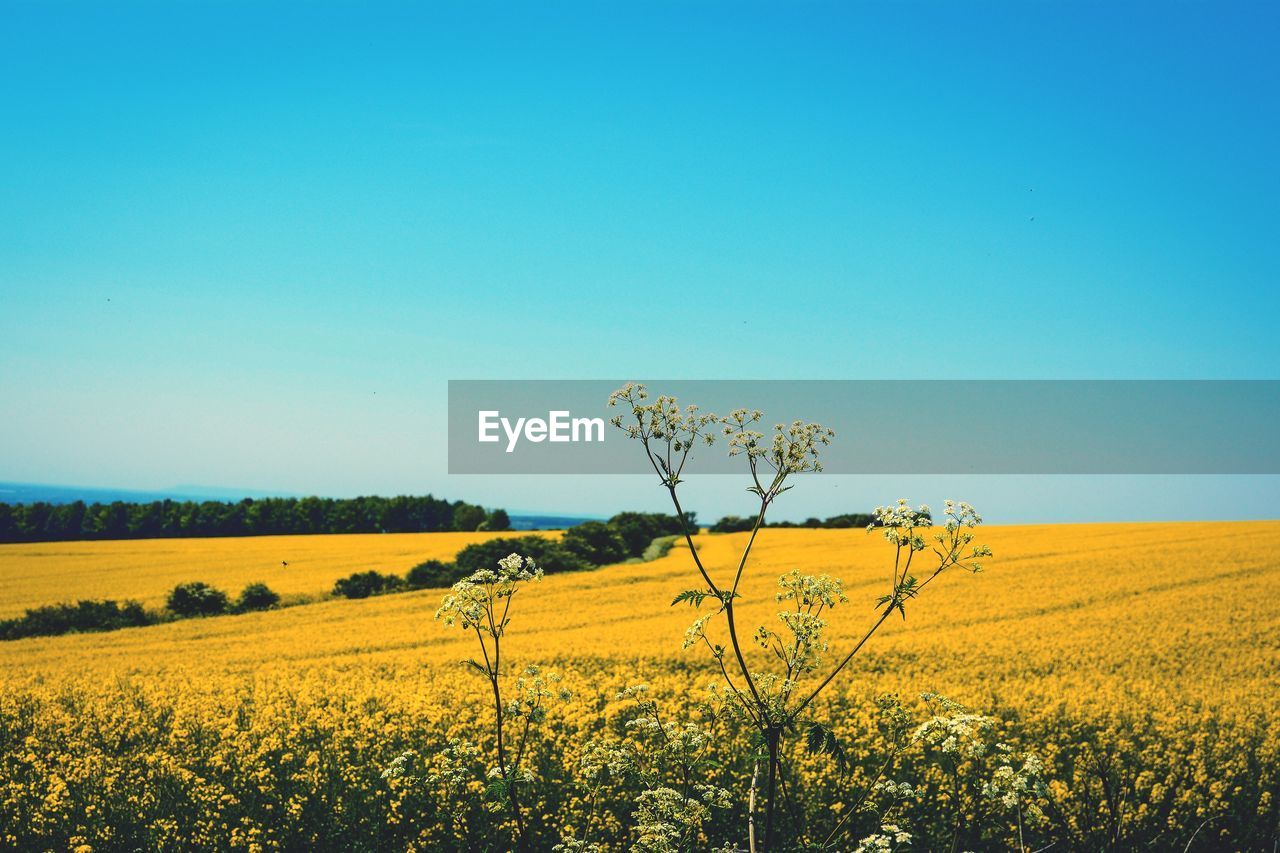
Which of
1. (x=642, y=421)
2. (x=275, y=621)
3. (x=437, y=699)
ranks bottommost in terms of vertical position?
(x=275, y=621)

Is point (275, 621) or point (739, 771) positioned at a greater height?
point (739, 771)

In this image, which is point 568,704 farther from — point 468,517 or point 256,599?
point 468,517

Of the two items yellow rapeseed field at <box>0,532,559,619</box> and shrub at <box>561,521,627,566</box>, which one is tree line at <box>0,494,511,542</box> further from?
shrub at <box>561,521,627,566</box>

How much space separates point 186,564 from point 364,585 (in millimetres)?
17964

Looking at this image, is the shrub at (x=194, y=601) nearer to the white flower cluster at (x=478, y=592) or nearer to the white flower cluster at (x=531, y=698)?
the white flower cluster at (x=531, y=698)

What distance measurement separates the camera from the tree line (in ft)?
201

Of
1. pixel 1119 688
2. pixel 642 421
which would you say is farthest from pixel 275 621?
pixel 642 421

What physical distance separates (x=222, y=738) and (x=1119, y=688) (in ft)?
52.6

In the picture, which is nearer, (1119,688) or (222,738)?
(222,738)

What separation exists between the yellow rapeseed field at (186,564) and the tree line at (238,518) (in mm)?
3899

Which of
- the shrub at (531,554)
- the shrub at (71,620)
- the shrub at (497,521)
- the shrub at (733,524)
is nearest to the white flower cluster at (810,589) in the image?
the shrub at (71,620)

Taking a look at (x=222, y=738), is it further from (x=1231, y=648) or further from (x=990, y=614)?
(x=1231, y=648)

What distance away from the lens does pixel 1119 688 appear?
1465 cm

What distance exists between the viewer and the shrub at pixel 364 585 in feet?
115
